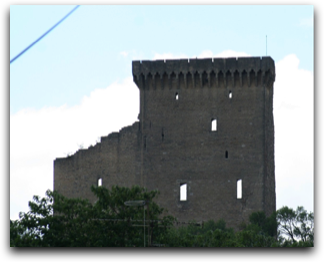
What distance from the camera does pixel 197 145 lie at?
64.8 meters

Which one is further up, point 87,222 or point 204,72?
point 204,72

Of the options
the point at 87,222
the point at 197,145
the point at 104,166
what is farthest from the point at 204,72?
the point at 87,222

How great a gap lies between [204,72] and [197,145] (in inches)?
181

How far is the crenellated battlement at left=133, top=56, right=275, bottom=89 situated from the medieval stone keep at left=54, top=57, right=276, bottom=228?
0.20ft

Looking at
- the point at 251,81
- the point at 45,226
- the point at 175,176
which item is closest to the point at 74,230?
the point at 45,226

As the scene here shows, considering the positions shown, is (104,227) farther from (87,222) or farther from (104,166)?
(104,166)

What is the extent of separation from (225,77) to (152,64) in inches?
185

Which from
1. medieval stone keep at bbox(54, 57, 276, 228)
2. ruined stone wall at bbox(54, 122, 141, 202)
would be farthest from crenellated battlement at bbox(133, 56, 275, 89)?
ruined stone wall at bbox(54, 122, 141, 202)

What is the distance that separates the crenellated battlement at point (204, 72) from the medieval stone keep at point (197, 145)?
2.4 inches

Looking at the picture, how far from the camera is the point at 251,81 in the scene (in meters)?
65.4

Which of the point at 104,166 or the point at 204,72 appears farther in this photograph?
the point at 104,166

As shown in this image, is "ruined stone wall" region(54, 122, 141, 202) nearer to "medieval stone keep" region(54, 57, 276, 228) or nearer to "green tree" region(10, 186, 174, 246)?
"medieval stone keep" region(54, 57, 276, 228)
